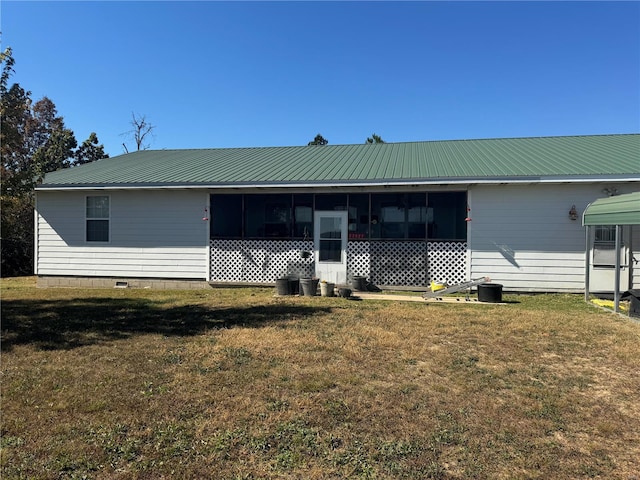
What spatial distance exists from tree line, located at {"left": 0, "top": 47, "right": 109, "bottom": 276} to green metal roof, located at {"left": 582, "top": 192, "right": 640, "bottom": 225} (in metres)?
11.2

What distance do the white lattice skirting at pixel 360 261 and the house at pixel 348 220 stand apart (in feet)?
0.10

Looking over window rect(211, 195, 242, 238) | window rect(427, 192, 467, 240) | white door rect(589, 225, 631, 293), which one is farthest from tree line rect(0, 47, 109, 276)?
white door rect(589, 225, 631, 293)

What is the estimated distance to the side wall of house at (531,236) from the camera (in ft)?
34.1

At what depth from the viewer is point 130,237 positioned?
41.1 feet

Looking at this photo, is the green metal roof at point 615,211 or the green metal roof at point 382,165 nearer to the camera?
the green metal roof at point 615,211

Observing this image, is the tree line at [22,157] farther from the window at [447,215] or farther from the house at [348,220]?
the window at [447,215]

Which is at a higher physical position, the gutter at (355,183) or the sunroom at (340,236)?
the gutter at (355,183)

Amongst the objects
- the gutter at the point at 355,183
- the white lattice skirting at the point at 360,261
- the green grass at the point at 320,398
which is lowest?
the green grass at the point at 320,398

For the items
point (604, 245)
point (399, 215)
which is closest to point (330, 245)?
point (399, 215)

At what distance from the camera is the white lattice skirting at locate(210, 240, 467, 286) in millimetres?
11227

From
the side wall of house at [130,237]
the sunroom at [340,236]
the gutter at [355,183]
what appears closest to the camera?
→ the gutter at [355,183]

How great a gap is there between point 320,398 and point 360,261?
310 inches

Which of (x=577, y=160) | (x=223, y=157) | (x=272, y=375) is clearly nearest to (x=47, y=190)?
(x=223, y=157)

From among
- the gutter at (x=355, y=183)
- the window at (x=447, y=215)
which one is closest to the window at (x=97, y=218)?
the gutter at (x=355, y=183)
